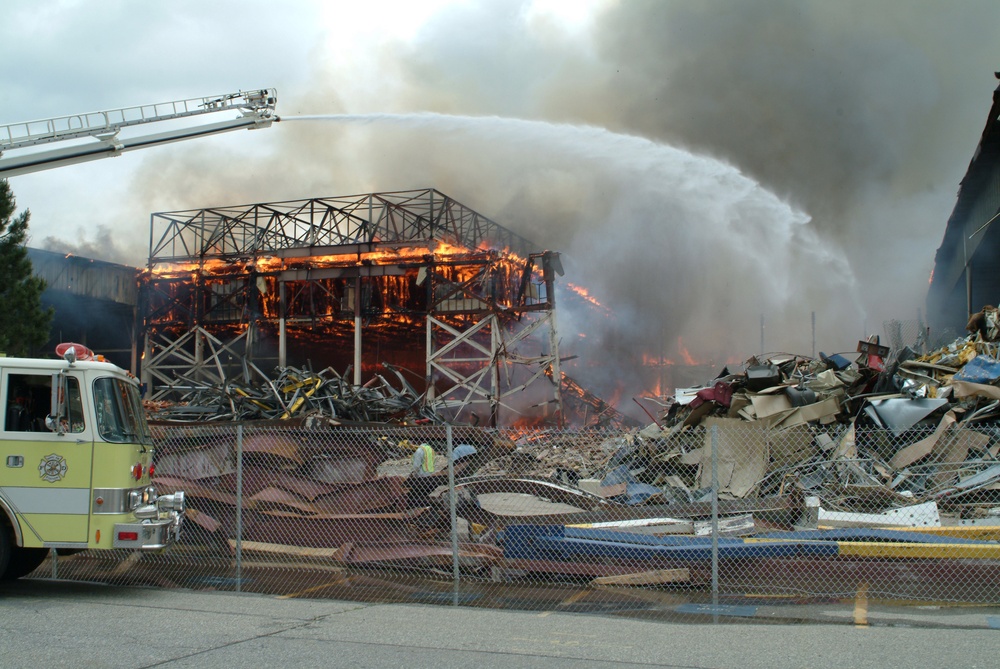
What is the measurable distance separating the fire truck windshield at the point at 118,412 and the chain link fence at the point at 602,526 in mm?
1039

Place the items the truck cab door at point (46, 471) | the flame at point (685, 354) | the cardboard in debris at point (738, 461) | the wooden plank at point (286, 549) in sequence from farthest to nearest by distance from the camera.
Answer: the flame at point (685, 354) → the cardboard in debris at point (738, 461) → the wooden plank at point (286, 549) → the truck cab door at point (46, 471)

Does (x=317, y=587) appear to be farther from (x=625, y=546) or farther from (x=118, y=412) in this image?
(x=625, y=546)

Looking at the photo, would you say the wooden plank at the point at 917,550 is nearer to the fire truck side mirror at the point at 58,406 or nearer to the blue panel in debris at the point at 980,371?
the blue panel in debris at the point at 980,371

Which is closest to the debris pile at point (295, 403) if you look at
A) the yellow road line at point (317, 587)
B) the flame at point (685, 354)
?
the yellow road line at point (317, 587)

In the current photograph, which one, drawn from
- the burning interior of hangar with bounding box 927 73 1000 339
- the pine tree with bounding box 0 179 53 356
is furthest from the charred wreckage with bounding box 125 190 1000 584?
the burning interior of hangar with bounding box 927 73 1000 339

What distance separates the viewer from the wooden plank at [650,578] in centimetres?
782

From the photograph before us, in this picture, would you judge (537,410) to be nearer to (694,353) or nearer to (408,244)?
(408,244)

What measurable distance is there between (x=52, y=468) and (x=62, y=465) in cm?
8

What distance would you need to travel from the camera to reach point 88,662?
5547 millimetres

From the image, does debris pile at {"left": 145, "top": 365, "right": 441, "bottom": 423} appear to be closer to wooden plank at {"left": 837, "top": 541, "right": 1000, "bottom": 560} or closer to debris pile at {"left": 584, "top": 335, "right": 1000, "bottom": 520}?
debris pile at {"left": 584, "top": 335, "right": 1000, "bottom": 520}

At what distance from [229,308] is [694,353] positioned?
20.8 metres

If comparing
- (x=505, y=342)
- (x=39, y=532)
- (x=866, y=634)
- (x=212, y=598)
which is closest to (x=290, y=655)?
(x=212, y=598)

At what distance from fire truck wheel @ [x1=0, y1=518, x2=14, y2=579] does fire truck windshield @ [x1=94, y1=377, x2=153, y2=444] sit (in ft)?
3.93

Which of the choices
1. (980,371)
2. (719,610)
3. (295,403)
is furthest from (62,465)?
(980,371)
